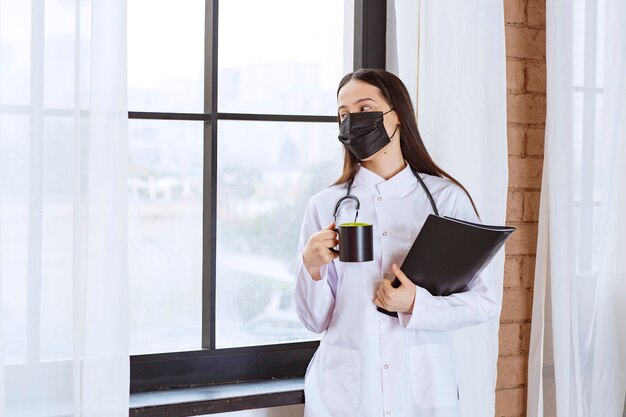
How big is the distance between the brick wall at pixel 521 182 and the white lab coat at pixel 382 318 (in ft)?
2.01

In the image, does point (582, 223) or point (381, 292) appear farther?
point (582, 223)

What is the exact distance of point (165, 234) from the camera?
2.19 m

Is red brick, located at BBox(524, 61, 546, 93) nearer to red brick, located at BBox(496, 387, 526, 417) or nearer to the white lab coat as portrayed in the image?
the white lab coat

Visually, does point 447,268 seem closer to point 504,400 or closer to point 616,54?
point 504,400

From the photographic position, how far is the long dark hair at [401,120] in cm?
185

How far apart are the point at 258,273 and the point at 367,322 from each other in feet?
1.95

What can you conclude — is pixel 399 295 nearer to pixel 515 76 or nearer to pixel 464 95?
pixel 464 95

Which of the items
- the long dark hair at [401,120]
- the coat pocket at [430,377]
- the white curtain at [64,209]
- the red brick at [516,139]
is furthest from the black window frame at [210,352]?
the red brick at [516,139]

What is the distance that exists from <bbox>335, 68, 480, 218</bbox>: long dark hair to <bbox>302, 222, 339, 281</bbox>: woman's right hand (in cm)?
24

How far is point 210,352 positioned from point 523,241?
3.47ft

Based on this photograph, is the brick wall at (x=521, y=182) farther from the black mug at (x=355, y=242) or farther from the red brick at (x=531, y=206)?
the black mug at (x=355, y=242)

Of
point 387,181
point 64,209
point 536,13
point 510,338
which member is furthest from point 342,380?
point 536,13

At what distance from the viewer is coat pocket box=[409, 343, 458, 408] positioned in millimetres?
1784

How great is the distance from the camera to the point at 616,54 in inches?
93.4
